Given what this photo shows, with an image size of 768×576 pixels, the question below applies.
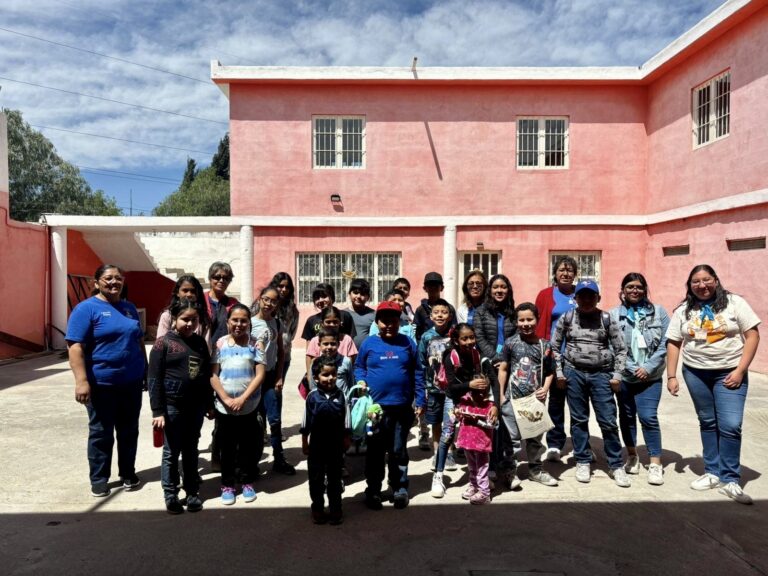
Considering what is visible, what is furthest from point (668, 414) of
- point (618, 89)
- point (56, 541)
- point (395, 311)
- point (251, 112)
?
point (251, 112)

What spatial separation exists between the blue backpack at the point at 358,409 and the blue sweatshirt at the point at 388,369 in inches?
4.7

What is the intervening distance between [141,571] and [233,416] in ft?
3.72

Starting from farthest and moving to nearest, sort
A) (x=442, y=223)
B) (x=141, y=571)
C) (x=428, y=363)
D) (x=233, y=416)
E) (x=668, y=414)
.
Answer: (x=442, y=223), (x=668, y=414), (x=428, y=363), (x=233, y=416), (x=141, y=571)

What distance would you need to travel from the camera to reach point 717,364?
403 cm

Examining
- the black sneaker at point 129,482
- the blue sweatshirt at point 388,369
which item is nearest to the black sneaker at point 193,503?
the black sneaker at point 129,482

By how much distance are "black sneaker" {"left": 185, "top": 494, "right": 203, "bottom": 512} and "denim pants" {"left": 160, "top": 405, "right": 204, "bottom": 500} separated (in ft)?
0.11

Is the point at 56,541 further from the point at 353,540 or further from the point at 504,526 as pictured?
the point at 504,526

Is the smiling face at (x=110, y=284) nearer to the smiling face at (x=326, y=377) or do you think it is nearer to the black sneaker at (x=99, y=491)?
the black sneaker at (x=99, y=491)

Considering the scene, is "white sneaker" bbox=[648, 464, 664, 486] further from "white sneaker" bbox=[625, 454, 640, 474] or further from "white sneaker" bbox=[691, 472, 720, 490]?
"white sneaker" bbox=[691, 472, 720, 490]

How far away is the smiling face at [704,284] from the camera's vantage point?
13.4 ft

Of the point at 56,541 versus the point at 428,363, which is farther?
the point at 428,363

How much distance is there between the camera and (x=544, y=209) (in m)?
11.8

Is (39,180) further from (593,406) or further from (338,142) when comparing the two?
(593,406)

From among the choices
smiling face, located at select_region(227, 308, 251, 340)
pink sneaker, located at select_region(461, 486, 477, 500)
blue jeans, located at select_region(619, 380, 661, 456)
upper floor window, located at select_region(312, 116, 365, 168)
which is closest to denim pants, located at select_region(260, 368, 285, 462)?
smiling face, located at select_region(227, 308, 251, 340)
